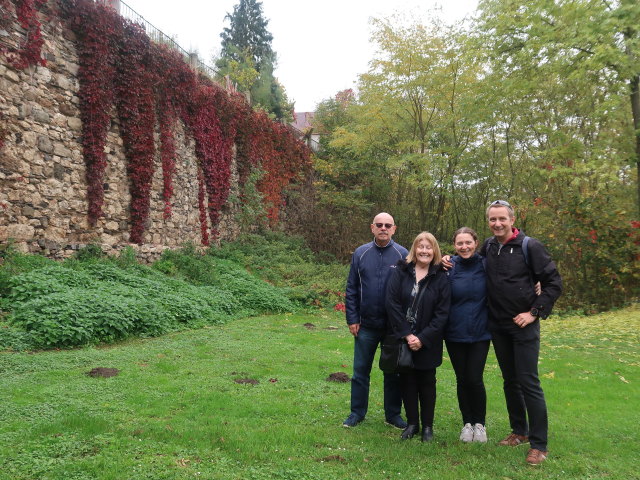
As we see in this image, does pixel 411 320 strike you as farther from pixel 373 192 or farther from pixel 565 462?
pixel 373 192

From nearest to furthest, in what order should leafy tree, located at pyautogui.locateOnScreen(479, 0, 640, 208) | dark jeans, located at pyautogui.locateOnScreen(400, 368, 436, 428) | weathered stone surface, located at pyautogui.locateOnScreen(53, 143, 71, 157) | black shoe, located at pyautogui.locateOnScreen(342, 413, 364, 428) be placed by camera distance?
dark jeans, located at pyautogui.locateOnScreen(400, 368, 436, 428)
black shoe, located at pyautogui.locateOnScreen(342, 413, 364, 428)
weathered stone surface, located at pyautogui.locateOnScreen(53, 143, 71, 157)
leafy tree, located at pyautogui.locateOnScreen(479, 0, 640, 208)

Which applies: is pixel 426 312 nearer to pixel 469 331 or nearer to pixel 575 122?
pixel 469 331

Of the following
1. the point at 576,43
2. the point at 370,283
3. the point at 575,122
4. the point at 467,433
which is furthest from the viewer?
the point at 575,122

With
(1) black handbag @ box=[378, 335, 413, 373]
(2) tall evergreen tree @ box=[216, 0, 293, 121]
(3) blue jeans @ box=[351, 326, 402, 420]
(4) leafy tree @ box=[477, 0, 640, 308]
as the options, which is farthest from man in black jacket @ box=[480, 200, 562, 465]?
(2) tall evergreen tree @ box=[216, 0, 293, 121]

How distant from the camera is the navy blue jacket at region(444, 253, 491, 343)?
403 centimetres

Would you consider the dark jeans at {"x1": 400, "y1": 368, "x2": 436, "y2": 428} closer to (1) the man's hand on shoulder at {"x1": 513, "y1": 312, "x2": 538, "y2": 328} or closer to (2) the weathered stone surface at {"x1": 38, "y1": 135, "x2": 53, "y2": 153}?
(1) the man's hand on shoulder at {"x1": 513, "y1": 312, "x2": 538, "y2": 328}

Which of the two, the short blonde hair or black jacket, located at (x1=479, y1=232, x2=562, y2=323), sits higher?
the short blonde hair

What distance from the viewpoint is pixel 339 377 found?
6.11 metres

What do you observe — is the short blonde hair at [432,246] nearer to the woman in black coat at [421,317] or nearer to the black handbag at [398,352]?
the woman in black coat at [421,317]

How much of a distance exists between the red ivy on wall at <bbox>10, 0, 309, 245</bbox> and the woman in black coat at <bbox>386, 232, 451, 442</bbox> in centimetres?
845

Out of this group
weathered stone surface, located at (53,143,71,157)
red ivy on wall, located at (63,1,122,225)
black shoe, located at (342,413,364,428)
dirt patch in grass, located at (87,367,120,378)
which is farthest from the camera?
red ivy on wall, located at (63,1,122,225)

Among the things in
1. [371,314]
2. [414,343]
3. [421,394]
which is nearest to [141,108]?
[371,314]

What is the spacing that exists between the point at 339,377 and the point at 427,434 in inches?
83.7

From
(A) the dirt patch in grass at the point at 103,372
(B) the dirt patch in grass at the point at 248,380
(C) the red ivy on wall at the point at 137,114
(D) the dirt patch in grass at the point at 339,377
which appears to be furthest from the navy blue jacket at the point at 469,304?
(C) the red ivy on wall at the point at 137,114
